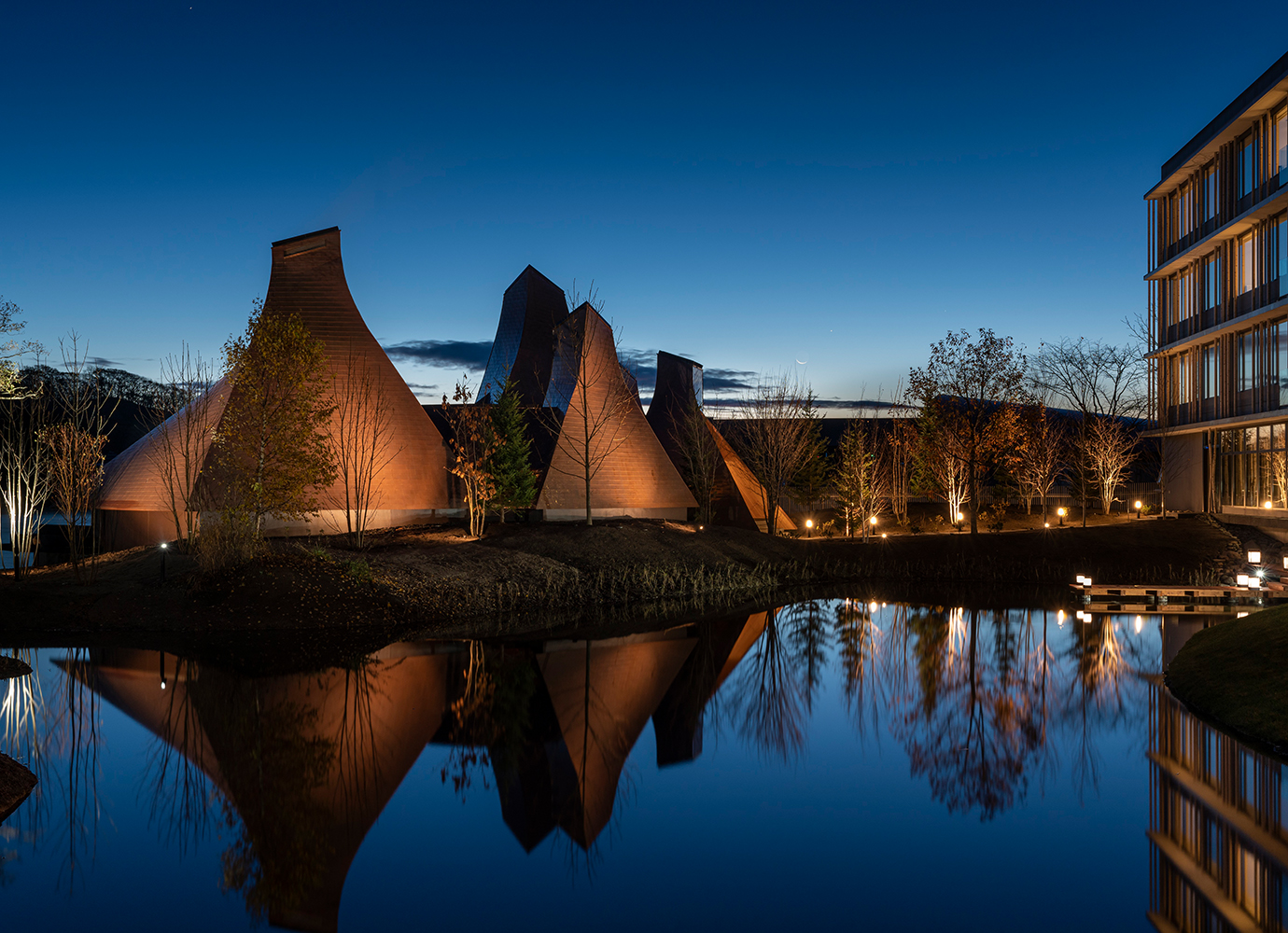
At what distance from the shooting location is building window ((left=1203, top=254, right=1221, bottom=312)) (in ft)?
92.3

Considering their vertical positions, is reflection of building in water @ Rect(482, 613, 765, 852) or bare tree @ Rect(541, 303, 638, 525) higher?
bare tree @ Rect(541, 303, 638, 525)

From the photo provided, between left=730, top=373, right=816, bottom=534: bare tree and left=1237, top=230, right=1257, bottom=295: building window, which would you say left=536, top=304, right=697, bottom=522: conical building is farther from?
left=1237, top=230, right=1257, bottom=295: building window

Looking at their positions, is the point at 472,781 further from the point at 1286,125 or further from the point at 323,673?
the point at 1286,125

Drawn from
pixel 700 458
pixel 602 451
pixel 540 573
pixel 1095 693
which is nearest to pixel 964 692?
pixel 1095 693

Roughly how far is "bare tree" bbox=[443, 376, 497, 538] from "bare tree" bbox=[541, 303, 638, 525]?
2.50 m

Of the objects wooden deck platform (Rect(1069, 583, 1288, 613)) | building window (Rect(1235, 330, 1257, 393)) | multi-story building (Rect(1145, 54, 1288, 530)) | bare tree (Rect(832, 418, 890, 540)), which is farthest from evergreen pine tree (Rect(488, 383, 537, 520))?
building window (Rect(1235, 330, 1257, 393))

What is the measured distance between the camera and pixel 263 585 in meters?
15.9

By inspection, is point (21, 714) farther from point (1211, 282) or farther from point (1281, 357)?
point (1211, 282)

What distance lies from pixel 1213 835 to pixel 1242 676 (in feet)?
15.1

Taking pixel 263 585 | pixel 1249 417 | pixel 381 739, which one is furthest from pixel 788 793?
pixel 1249 417

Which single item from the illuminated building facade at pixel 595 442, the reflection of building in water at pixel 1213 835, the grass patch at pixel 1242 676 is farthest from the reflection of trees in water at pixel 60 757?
the illuminated building facade at pixel 595 442

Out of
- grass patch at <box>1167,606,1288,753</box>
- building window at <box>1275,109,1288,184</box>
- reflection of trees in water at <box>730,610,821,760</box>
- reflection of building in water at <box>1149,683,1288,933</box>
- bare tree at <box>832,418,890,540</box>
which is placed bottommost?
reflection of trees in water at <box>730,610,821,760</box>

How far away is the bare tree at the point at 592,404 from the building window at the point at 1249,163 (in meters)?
20.4

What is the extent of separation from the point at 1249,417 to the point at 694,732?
2458 cm
